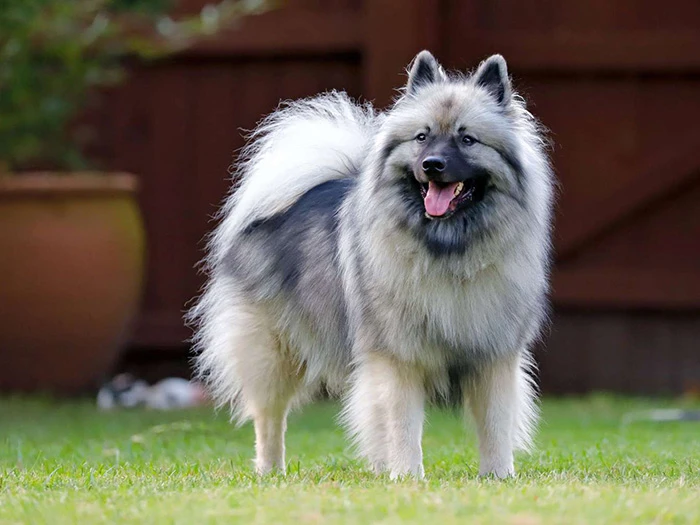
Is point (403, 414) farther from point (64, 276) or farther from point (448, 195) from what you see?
point (64, 276)

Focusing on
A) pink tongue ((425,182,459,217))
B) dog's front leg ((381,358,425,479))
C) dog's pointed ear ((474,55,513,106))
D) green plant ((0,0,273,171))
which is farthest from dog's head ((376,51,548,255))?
green plant ((0,0,273,171))

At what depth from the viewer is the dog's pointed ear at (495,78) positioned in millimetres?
5344

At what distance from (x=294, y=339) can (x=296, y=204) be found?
57 centimetres

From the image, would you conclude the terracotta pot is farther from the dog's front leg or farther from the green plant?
the dog's front leg

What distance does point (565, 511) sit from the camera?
3.91m

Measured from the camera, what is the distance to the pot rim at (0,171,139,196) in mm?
8820

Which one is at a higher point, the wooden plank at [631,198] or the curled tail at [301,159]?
the curled tail at [301,159]

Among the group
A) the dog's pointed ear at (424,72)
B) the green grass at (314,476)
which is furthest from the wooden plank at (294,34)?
the dog's pointed ear at (424,72)

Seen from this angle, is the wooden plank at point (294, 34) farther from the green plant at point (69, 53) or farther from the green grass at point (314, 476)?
the green grass at point (314, 476)

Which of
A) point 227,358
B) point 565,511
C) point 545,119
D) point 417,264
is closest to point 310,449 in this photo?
point 227,358

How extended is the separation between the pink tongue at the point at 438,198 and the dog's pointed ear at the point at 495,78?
49 cm

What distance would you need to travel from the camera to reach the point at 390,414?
5.14 metres

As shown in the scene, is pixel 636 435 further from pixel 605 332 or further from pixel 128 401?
pixel 128 401

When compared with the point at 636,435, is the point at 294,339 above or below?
above
